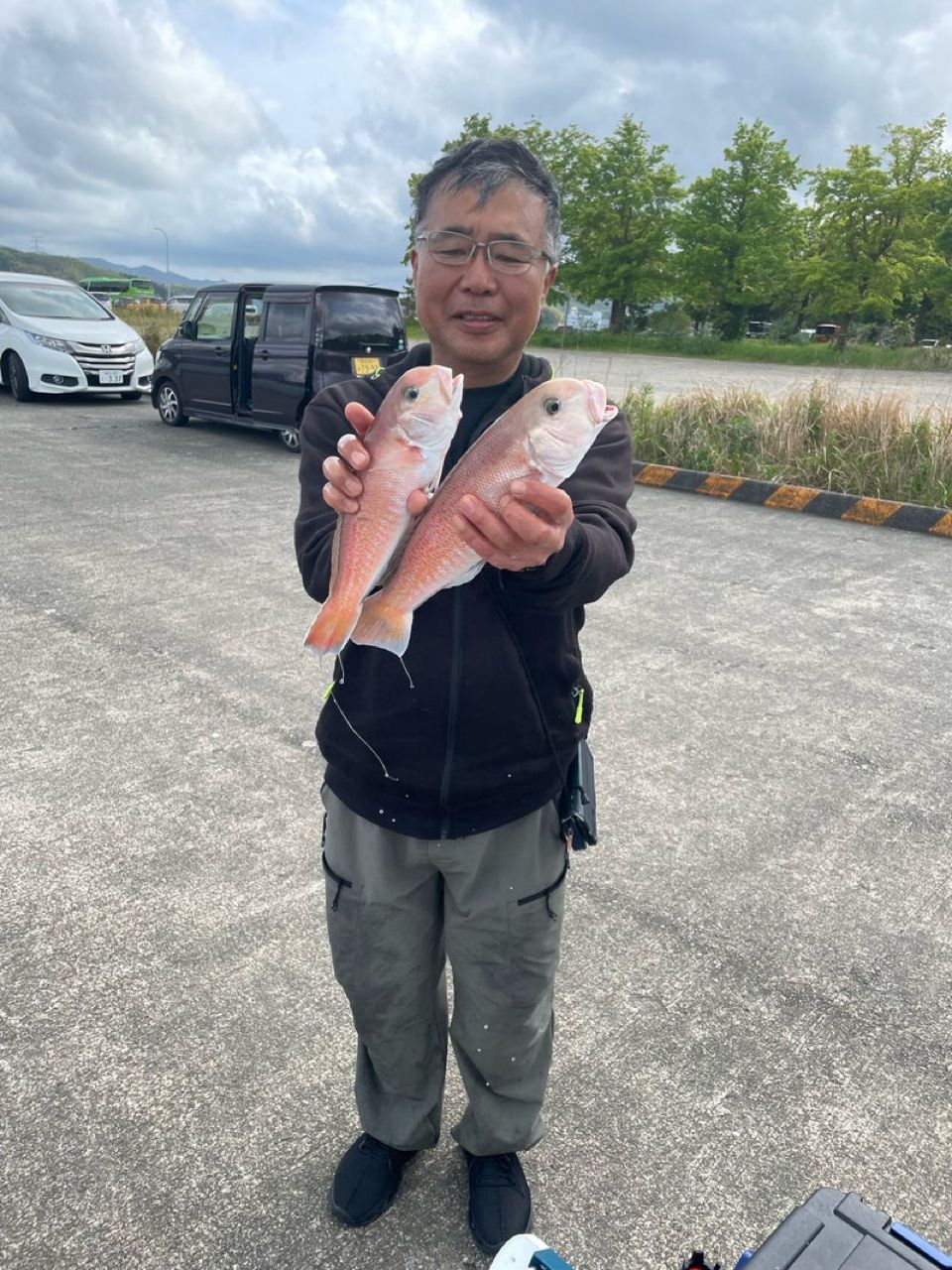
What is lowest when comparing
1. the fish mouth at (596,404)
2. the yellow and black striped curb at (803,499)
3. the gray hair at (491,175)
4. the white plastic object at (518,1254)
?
the white plastic object at (518,1254)

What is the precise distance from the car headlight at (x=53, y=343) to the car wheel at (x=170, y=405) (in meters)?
1.84

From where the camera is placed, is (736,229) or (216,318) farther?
(736,229)

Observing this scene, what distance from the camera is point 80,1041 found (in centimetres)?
221

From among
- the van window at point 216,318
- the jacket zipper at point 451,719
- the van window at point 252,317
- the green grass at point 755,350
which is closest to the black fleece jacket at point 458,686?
the jacket zipper at point 451,719

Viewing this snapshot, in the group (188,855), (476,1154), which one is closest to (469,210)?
(476,1154)

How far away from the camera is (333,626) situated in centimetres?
126

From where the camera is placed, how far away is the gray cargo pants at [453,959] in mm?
1726

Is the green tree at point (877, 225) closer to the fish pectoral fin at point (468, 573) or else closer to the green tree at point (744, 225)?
the green tree at point (744, 225)

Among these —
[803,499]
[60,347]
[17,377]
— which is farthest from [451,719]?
[17,377]

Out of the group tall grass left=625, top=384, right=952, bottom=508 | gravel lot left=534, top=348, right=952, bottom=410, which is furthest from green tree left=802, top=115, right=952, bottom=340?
tall grass left=625, top=384, right=952, bottom=508

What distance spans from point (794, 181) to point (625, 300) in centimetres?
817

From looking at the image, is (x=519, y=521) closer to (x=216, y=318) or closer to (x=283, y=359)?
(x=283, y=359)

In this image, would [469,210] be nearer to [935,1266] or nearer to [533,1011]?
[533,1011]

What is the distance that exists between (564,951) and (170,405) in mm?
10304
